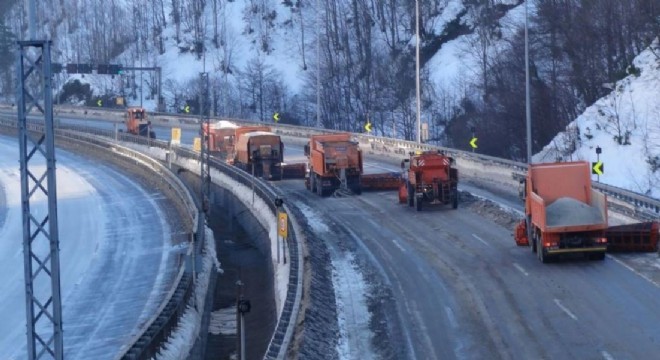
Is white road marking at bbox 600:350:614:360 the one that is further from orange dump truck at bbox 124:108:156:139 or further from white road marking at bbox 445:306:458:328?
orange dump truck at bbox 124:108:156:139

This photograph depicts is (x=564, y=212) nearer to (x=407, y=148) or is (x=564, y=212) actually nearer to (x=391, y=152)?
(x=407, y=148)

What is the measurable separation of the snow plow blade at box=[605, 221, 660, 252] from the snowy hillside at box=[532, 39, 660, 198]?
1537 cm

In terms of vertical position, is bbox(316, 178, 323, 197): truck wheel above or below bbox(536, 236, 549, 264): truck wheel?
above

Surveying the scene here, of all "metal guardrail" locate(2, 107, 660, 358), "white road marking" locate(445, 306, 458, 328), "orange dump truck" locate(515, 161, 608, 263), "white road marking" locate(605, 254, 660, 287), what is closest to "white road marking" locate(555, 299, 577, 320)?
"white road marking" locate(445, 306, 458, 328)

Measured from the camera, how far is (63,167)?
6931cm

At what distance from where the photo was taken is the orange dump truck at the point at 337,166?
142 feet

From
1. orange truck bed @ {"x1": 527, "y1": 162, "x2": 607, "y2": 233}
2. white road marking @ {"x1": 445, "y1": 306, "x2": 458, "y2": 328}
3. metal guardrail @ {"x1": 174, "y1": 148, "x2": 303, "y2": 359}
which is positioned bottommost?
white road marking @ {"x1": 445, "y1": 306, "x2": 458, "y2": 328}

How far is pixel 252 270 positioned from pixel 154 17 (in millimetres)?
98322

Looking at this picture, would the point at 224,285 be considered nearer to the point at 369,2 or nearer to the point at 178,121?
the point at 178,121

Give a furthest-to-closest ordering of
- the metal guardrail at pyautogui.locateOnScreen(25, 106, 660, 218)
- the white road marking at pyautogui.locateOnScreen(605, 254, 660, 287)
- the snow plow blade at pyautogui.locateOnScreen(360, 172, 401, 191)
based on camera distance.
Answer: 1. the snow plow blade at pyautogui.locateOnScreen(360, 172, 401, 191)
2. the metal guardrail at pyautogui.locateOnScreen(25, 106, 660, 218)
3. the white road marking at pyautogui.locateOnScreen(605, 254, 660, 287)

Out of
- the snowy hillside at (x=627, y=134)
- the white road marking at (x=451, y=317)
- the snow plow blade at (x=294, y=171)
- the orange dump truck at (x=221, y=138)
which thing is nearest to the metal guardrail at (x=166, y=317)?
the white road marking at (x=451, y=317)

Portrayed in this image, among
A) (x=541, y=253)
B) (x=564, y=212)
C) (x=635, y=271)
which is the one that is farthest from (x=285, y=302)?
(x=635, y=271)

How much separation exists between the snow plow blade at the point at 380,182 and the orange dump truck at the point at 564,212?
1639cm

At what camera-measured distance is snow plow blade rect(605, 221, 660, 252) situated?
28156 millimetres
